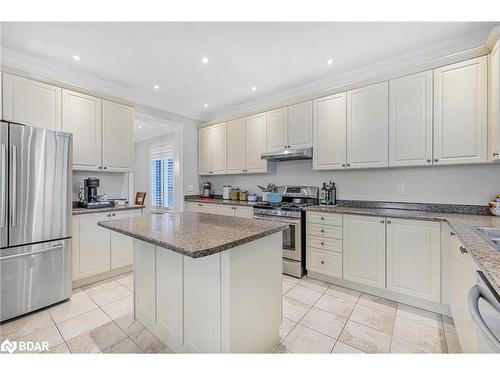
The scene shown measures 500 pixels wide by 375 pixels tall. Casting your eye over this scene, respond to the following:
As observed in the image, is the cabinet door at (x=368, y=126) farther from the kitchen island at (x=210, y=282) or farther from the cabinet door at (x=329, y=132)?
the kitchen island at (x=210, y=282)

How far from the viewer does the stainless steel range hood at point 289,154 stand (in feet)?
10.4

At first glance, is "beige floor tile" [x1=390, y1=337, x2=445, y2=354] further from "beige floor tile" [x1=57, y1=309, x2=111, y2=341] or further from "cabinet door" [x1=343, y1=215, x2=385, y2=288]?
"beige floor tile" [x1=57, y1=309, x2=111, y2=341]

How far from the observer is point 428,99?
2.35 metres

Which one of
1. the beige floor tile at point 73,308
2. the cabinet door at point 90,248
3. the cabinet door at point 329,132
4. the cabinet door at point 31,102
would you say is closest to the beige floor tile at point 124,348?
the beige floor tile at point 73,308

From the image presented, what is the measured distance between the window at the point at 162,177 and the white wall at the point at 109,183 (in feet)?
5.73

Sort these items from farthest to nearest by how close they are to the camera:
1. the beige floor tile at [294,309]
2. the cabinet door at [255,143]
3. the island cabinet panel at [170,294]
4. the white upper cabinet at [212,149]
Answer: the white upper cabinet at [212,149], the cabinet door at [255,143], the beige floor tile at [294,309], the island cabinet panel at [170,294]

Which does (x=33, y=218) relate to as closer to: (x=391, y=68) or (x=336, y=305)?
(x=336, y=305)

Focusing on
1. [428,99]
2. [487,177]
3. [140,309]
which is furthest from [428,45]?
[140,309]

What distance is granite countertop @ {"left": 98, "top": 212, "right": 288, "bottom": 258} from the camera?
1.14 m

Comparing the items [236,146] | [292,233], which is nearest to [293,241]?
[292,233]

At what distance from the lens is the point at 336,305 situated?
7.50ft

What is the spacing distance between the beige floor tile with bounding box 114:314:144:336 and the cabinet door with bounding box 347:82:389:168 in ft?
9.24

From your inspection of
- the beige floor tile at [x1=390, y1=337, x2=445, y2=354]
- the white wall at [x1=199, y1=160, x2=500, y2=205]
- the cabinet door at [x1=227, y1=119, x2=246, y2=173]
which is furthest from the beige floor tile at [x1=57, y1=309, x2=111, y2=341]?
the white wall at [x1=199, y1=160, x2=500, y2=205]

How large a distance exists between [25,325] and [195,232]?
190 centimetres
